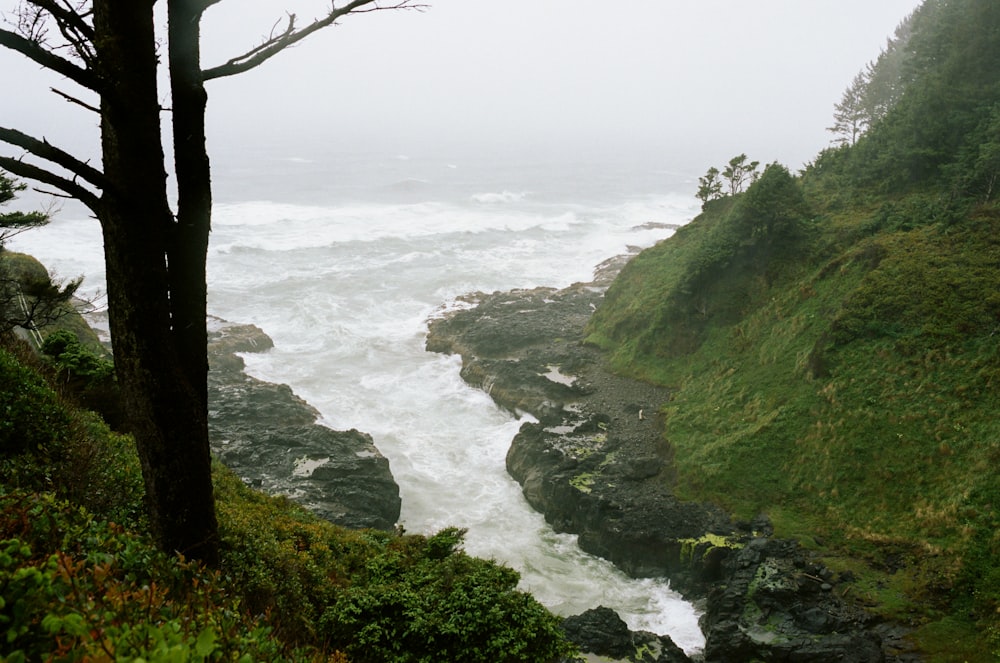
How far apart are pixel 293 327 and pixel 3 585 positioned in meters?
43.5

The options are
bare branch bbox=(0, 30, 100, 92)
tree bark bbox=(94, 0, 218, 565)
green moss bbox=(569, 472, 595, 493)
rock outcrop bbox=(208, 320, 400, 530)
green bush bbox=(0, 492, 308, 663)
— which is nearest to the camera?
green bush bbox=(0, 492, 308, 663)

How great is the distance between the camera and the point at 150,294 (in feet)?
15.8

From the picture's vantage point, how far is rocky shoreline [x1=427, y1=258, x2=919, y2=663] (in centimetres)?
1532

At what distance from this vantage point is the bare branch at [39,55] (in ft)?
13.1

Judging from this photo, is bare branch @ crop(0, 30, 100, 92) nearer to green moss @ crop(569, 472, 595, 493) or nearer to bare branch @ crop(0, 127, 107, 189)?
bare branch @ crop(0, 127, 107, 189)

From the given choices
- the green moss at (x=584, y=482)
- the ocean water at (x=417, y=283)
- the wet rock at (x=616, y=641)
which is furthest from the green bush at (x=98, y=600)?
the green moss at (x=584, y=482)

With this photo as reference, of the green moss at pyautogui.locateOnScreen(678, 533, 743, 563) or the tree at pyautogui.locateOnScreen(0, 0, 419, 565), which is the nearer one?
the tree at pyautogui.locateOnScreen(0, 0, 419, 565)

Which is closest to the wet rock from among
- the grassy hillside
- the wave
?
the grassy hillside

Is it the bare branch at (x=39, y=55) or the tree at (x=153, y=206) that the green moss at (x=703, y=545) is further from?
the bare branch at (x=39, y=55)

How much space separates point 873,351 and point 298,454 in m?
22.6

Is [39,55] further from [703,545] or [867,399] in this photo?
[867,399]

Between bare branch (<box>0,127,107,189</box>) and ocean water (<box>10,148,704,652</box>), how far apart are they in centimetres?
1749

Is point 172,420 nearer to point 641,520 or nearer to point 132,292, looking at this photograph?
point 132,292

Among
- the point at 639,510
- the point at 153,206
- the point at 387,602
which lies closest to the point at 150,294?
the point at 153,206
